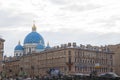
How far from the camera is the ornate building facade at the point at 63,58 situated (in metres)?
110

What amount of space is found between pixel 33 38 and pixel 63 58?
36685 millimetres

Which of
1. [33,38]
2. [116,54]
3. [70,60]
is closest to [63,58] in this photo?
Answer: [70,60]

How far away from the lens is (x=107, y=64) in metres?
122

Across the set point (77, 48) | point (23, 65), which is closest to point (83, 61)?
point (77, 48)

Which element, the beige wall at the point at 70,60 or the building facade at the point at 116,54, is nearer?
the beige wall at the point at 70,60

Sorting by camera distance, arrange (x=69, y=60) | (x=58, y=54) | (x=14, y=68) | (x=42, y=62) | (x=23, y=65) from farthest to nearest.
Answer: (x=14, y=68)
(x=23, y=65)
(x=42, y=62)
(x=58, y=54)
(x=69, y=60)

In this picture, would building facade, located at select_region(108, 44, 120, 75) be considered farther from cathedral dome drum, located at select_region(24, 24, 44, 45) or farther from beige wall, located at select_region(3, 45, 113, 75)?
cathedral dome drum, located at select_region(24, 24, 44, 45)

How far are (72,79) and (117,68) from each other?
8371 cm

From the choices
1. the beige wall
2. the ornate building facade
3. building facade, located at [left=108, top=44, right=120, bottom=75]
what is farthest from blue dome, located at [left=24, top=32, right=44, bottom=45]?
building facade, located at [left=108, top=44, right=120, bottom=75]

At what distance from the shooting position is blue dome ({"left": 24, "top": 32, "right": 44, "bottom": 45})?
145625 millimetres

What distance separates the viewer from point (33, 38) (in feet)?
Result: 478

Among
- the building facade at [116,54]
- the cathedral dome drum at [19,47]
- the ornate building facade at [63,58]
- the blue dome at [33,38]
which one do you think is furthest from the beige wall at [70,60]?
the cathedral dome drum at [19,47]

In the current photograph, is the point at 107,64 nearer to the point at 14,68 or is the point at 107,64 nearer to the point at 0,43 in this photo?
the point at 0,43

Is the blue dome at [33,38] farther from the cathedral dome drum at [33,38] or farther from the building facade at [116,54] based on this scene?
the building facade at [116,54]
